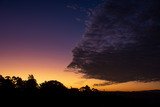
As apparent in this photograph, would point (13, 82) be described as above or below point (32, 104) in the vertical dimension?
above

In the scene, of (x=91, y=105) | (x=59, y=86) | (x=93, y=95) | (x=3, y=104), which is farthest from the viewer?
(x=59, y=86)

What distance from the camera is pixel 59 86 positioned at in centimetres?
10438

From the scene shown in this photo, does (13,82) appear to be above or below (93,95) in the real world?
above

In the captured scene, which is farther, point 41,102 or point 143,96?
point 143,96

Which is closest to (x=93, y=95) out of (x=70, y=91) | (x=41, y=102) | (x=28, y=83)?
(x=70, y=91)

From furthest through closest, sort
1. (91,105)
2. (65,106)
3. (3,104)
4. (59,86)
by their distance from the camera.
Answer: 1. (59,86)
2. (91,105)
3. (65,106)
4. (3,104)

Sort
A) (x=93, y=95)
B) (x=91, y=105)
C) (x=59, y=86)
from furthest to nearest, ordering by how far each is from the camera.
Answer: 1. (x=59, y=86)
2. (x=93, y=95)
3. (x=91, y=105)

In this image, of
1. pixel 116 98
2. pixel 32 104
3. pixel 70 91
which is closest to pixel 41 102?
pixel 32 104

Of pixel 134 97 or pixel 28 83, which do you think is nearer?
pixel 134 97

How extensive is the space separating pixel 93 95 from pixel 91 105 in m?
11.7

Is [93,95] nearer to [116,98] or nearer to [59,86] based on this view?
[116,98]

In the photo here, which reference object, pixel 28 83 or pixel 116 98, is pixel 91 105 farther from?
pixel 28 83

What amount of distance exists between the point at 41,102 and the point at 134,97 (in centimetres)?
3591

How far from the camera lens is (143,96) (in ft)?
314
